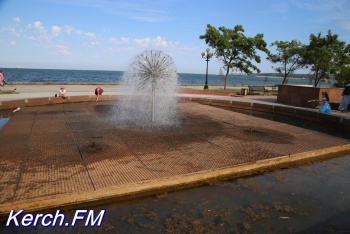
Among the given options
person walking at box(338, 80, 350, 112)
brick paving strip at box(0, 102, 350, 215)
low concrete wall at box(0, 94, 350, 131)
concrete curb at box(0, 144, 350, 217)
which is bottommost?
concrete curb at box(0, 144, 350, 217)

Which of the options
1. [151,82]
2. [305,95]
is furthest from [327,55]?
[151,82]

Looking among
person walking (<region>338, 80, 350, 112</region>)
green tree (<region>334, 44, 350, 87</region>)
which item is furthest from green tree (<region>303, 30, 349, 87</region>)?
person walking (<region>338, 80, 350, 112</region>)

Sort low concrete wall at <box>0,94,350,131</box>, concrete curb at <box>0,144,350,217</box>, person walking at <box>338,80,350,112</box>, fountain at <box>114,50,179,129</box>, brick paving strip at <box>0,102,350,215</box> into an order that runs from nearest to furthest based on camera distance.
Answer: concrete curb at <box>0,144,350,217</box> < brick paving strip at <box>0,102,350,215</box> < fountain at <box>114,50,179,129</box> < low concrete wall at <box>0,94,350,131</box> < person walking at <box>338,80,350,112</box>

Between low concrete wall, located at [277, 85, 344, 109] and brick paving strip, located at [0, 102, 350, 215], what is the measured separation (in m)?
7.02

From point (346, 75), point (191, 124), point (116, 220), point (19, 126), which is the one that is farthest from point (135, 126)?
point (346, 75)

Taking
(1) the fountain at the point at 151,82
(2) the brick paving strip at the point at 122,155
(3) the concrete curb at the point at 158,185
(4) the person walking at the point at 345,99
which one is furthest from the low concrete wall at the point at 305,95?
(3) the concrete curb at the point at 158,185

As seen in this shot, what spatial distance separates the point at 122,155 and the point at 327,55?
26.8 meters

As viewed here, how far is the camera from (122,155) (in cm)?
637

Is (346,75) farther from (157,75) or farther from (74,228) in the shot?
(74,228)

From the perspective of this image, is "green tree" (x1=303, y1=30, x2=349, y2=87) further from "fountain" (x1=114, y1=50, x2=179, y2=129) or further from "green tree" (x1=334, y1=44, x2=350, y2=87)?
"fountain" (x1=114, y1=50, x2=179, y2=129)

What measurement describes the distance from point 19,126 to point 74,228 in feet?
22.5

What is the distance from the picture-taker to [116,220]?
3963mm

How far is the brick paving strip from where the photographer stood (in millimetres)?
4551

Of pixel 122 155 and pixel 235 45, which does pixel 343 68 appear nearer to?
pixel 235 45
